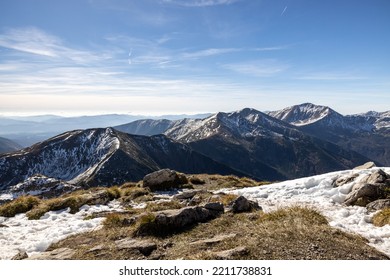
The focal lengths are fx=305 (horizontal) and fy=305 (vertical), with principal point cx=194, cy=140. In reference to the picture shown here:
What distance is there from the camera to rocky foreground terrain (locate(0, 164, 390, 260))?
950cm

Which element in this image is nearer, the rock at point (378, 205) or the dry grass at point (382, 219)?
the dry grass at point (382, 219)

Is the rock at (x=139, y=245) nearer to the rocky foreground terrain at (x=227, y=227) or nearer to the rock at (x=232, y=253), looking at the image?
the rocky foreground terrain at (x=227, y=227)

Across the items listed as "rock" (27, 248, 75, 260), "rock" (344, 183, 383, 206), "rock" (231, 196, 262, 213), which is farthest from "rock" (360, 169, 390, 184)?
"rock" (27, 248, 75, 260)

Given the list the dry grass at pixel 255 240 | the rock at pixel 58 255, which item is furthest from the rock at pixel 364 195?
the rock at pixel 58 255

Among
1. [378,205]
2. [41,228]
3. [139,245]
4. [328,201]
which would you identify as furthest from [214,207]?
[41,228]

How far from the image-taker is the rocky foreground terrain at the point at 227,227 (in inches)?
374

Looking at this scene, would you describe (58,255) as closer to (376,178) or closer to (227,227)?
(227,227)

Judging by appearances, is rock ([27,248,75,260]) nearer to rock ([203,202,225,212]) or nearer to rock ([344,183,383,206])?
rock ([203,202,225,212])

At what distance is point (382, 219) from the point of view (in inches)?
516

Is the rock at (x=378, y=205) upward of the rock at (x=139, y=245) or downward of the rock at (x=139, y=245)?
upward

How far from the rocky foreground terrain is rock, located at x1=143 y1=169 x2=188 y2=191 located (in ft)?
17.2

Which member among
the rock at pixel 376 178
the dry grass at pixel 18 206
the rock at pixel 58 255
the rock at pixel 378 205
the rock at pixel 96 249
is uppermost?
the rock at pixel 376 178

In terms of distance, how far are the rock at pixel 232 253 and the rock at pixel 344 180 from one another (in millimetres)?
14158
